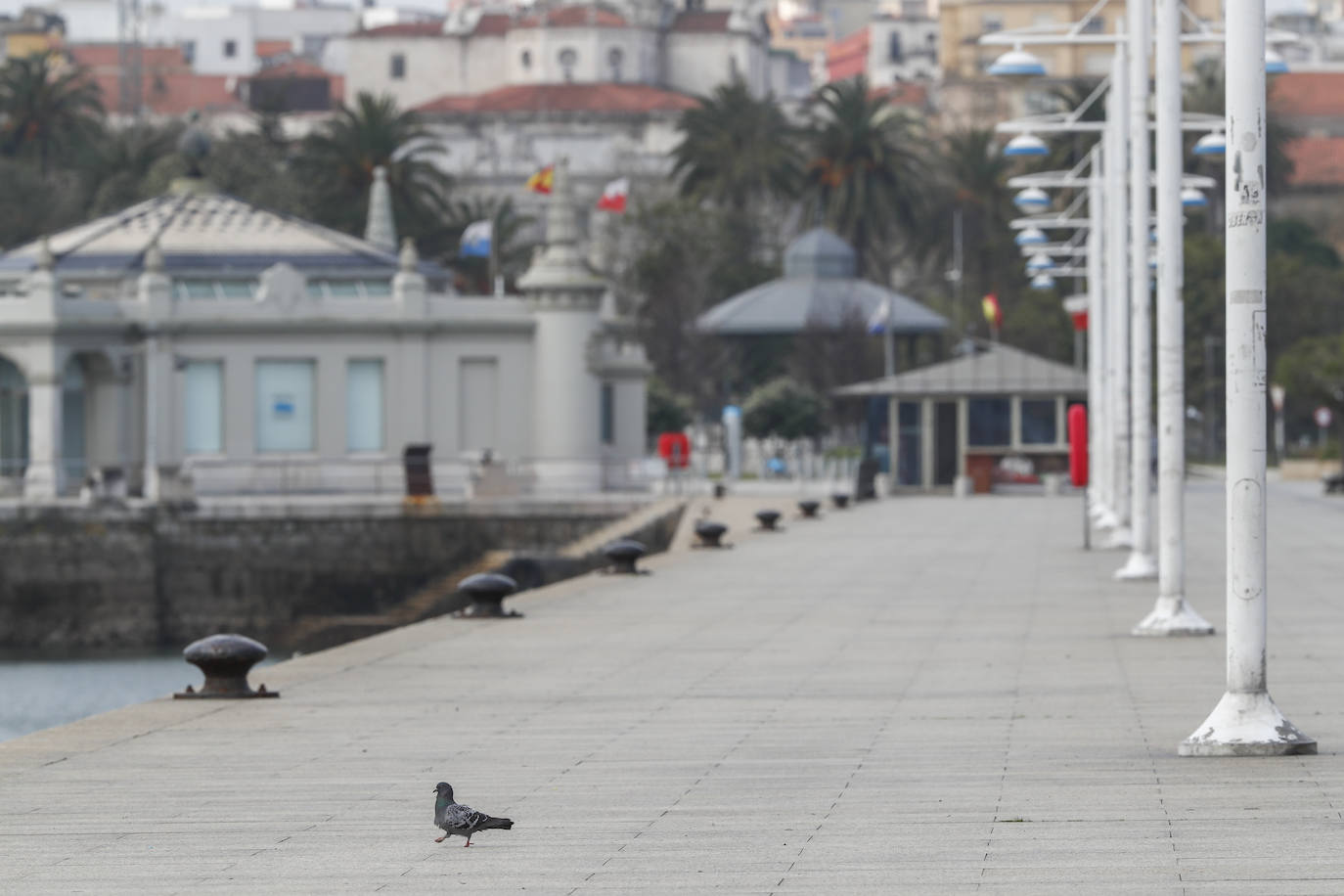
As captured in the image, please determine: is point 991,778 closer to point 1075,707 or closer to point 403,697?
point 1075,707

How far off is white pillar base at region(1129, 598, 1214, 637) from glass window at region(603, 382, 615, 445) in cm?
4057

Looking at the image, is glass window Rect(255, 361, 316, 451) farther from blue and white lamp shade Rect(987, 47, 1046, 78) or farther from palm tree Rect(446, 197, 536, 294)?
palm tree Rect(446, 197, 536, 294)

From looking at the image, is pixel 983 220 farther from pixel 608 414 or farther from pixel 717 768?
pixel 717 768

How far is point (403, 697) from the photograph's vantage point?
1589 cm

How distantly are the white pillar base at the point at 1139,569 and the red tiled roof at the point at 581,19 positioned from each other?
13032cm

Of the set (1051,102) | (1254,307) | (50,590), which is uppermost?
(1051,102)

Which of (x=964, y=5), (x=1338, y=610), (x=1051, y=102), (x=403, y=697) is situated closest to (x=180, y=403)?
(x=1338, y=610)

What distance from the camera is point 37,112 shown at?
112625mm

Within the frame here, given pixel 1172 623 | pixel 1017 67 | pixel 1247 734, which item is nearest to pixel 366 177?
pixel 1017 67

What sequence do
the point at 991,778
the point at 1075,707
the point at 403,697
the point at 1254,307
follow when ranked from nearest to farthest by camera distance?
the point at 991,778 → the point at 1254,307 → the point at 1075,707 → the point at 403,697

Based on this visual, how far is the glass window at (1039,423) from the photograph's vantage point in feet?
200

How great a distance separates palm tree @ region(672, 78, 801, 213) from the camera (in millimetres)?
107062

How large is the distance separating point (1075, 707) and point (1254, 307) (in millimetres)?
3038

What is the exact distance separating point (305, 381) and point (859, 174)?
1991 inches
